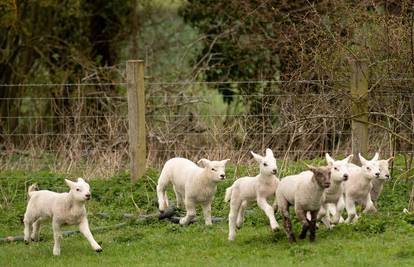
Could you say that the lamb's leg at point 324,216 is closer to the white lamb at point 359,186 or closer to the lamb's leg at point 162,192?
the white lamb at point 359,186

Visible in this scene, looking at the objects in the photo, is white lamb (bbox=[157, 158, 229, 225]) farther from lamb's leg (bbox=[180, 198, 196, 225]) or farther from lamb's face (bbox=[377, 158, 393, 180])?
lamb's face (bbox=[377, 158, 393, 180])

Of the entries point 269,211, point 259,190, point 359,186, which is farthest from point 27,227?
point 359,186

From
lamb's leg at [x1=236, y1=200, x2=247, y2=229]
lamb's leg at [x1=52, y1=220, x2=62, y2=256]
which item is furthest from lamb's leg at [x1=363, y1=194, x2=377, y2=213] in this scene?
lamb's leg at [x1=52, y1=220, x2=62, y2=256]

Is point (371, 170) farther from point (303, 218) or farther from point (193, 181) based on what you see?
point (193, 181)

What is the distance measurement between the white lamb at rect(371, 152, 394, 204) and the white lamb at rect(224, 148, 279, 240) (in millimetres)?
1316

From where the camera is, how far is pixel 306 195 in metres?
10.9

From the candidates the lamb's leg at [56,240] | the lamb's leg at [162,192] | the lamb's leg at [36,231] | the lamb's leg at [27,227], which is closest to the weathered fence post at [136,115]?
the lamb's leg at [162,192]

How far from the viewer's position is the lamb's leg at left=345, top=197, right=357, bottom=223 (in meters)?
11.8

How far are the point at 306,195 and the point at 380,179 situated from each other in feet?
5.21

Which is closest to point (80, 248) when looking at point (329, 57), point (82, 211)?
point (82, 211)

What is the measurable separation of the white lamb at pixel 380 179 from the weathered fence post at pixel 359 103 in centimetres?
136

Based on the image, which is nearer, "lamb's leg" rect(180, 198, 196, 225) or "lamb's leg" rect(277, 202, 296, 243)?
"lamb's leg" rect(277, 202, 296, 243)

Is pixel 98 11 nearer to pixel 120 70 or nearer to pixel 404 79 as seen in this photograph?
pixel 120 70

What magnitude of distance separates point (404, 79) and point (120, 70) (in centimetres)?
990
